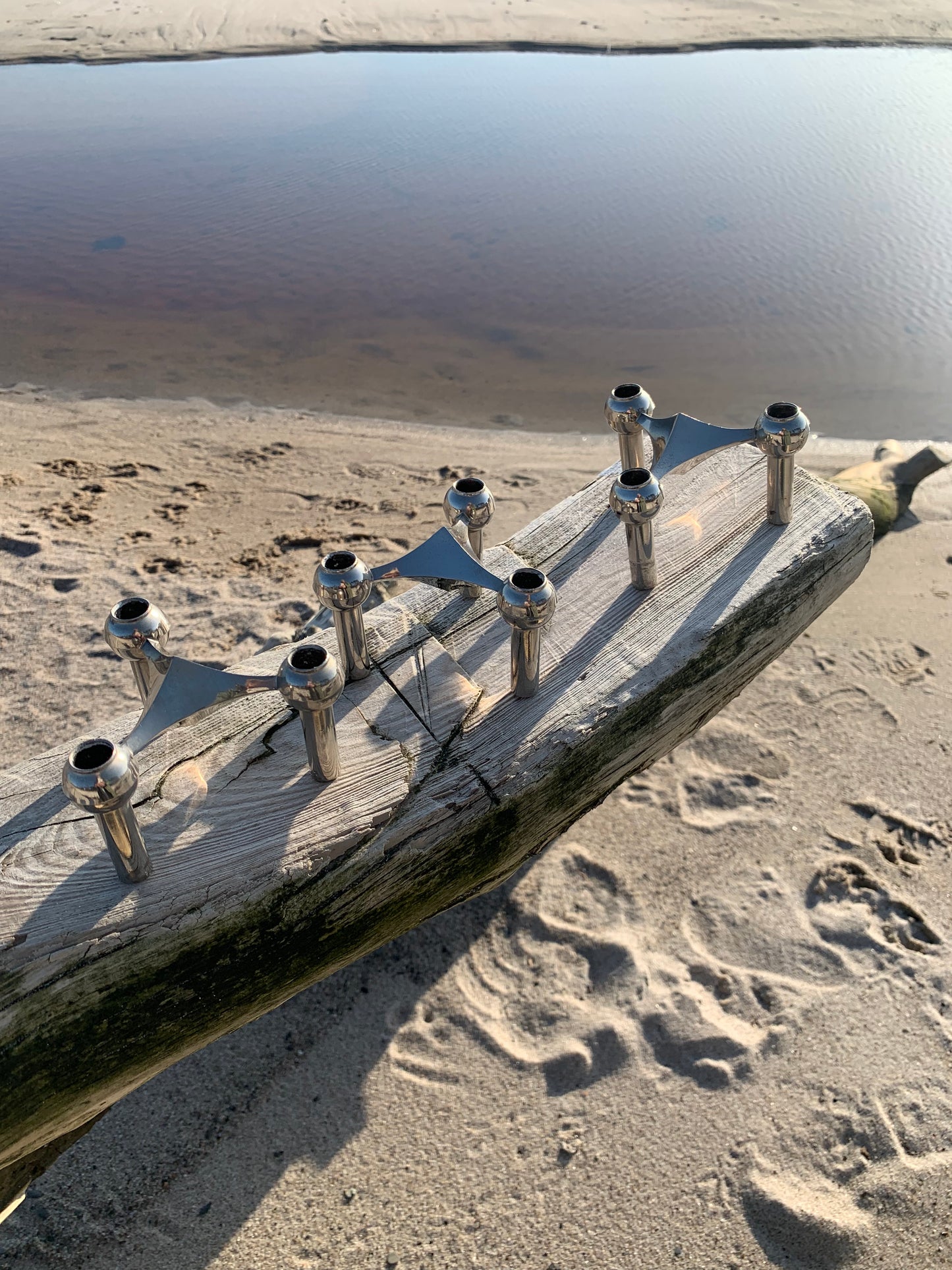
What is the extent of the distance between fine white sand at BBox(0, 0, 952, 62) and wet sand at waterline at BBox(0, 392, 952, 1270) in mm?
13860

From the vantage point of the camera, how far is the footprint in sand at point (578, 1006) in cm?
250

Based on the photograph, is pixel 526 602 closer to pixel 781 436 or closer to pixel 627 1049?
pixel 781 436

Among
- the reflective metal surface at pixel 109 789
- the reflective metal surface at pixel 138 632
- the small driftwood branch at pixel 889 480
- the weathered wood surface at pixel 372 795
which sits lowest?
the small driftwood branch at pixel 889 480

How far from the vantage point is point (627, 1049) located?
8.25ft

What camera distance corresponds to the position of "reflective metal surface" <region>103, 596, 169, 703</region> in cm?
180

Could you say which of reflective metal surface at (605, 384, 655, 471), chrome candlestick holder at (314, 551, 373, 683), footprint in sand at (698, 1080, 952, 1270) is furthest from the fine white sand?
footprint in sand at (698, 1080, 952, 1270)

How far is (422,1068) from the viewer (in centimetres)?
251

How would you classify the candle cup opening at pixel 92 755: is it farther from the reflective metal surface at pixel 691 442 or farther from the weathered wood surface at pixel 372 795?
the reflective metal surface at pixel 691 442

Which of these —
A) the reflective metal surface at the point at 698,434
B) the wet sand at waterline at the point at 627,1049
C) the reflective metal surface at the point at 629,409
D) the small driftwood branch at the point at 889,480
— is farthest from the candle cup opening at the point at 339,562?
the small driftwood branch at the point at 889,480

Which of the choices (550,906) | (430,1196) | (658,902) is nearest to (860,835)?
(658,902)

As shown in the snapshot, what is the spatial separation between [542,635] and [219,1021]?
110cm

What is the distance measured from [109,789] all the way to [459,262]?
769 centimetres

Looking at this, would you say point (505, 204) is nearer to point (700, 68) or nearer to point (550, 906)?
point (700, 68)

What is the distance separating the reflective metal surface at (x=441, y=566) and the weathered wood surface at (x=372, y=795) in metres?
0.30
